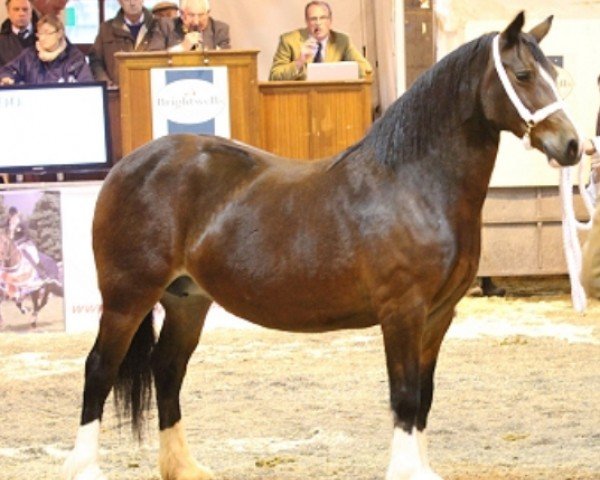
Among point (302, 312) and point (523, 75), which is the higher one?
point (523, 75)

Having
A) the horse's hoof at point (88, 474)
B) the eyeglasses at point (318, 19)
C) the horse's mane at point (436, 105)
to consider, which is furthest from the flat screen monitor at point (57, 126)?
the horse's mane at point (436, 105)

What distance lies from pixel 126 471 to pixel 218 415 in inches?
46.3

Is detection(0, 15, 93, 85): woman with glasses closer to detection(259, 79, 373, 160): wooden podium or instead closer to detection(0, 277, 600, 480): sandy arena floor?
detection(259, 79, 373, 160): wooden podium

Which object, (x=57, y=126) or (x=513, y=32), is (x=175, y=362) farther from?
(x=57, y=126)

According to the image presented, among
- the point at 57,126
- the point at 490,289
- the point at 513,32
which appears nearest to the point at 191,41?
the point at 57,126

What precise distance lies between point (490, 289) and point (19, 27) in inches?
177

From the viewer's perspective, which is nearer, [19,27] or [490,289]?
[19,27]

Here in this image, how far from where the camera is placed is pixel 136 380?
523 centimetres

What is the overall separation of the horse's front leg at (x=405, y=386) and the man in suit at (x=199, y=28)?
5.67 meters

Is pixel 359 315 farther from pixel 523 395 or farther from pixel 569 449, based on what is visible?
pixel 523 395

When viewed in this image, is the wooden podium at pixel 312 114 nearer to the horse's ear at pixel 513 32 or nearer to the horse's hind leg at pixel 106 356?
the horse's hind leg at pixel 106 356

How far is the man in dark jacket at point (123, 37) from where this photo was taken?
34.6 ft

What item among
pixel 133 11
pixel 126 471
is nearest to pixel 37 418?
pixel 126 471

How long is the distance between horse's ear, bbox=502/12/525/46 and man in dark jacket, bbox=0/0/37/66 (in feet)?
22.9
